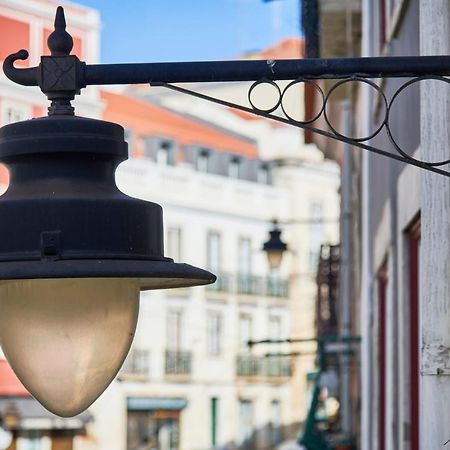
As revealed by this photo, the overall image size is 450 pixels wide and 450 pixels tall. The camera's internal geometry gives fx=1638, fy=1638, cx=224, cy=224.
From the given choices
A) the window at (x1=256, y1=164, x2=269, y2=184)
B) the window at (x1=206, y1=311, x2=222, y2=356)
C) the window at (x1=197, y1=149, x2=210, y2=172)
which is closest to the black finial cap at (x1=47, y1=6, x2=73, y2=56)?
the window at (x1=206, y1=311, x2=222, y2=356)

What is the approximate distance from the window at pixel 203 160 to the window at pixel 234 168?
1.23 metres

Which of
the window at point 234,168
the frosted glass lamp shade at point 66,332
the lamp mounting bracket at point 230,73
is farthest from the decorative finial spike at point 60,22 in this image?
the window at point 234,168

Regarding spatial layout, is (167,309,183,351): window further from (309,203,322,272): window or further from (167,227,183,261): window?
(309,203,322,272): window

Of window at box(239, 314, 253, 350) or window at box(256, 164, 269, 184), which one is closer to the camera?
window at box(239, 314, 253, 350)

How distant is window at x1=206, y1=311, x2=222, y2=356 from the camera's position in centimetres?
5444

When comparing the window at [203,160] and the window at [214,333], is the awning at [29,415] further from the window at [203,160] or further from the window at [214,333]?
Answer: the window at [203,160]

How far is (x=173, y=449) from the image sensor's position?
51.8 meters

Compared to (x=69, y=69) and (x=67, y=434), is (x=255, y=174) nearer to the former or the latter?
(x=67, y=434)

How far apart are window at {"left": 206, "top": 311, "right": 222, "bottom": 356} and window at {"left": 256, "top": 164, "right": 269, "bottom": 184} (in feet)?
19.1

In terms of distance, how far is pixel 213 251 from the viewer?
54.8 meters

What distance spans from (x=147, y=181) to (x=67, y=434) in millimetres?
8890

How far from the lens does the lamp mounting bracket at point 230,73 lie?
3549 mm

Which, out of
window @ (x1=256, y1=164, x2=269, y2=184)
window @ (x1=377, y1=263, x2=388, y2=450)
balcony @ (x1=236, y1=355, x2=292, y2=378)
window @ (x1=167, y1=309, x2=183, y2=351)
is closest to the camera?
window @ (x1=377, y1=263, x2=388, y2=450)

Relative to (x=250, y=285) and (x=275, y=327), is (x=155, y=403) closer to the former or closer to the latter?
(x=250, y=285)
